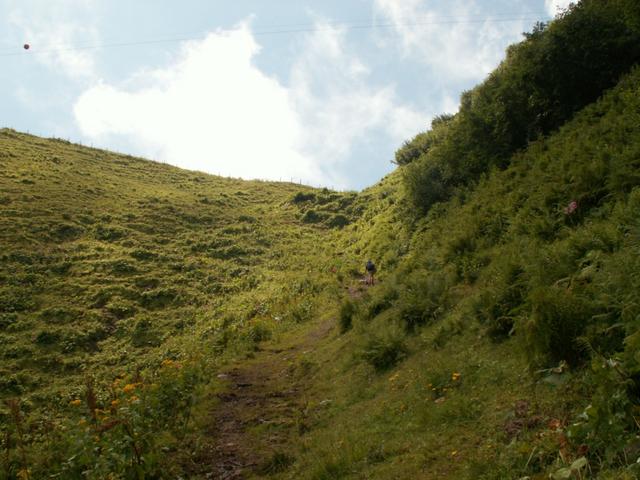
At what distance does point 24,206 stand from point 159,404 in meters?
28.6

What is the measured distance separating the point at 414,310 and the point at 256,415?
442 cm

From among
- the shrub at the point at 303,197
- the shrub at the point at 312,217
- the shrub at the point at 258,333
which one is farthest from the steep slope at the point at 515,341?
the shrub at the point at 303,197

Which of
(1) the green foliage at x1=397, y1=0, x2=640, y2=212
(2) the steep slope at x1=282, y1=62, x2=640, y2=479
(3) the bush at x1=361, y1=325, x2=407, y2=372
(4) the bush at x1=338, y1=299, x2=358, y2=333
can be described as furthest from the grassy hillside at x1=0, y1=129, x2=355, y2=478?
(1) the green foliage at x1=397, y1=0, x2=640, y2=212

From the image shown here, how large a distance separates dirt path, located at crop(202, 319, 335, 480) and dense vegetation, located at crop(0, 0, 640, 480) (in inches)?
9.4

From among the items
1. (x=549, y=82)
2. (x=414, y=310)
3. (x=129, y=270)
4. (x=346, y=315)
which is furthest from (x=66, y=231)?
(x=549, y=82)

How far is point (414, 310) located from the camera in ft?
39.7

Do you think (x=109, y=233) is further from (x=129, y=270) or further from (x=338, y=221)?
(x=338, y=221)

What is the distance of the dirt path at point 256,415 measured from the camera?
853 cm

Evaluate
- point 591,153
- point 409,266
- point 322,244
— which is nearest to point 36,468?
point 409,266

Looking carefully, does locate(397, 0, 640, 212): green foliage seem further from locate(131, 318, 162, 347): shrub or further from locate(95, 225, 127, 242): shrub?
locate(95, 225, 127, 242): shrub

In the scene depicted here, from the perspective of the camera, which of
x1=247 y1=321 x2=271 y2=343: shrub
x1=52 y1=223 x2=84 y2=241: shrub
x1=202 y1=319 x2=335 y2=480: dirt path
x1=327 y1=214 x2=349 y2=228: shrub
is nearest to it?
x1=202 y1=319 x2=335 y2=480: dirt path

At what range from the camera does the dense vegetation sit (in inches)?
242

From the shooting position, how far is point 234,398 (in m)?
12.1

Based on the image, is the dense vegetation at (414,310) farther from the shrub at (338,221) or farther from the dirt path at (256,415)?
the shrub at (338,221)
